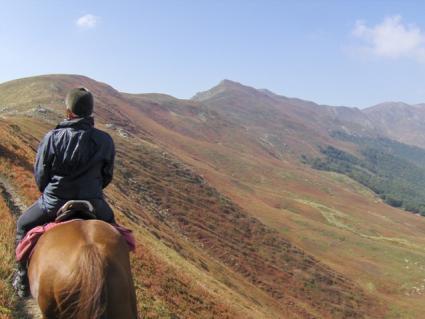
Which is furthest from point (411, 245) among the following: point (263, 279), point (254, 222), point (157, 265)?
point (157, 265)

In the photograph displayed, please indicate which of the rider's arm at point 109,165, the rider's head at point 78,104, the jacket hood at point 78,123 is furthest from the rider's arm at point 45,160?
the rider's arm at point 109,165

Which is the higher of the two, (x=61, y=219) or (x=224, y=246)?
(x=61, y=219)

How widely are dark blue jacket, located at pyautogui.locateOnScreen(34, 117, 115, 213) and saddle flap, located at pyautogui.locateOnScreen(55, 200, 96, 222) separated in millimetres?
251

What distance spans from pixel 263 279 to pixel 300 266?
44.7 ft

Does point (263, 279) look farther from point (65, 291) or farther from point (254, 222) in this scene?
point (65, 291)

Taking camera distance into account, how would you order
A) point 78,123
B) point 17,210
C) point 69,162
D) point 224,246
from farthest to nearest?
point 224,246, point 17,210, point 78,123, point 69,162

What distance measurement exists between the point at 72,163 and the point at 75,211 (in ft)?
2.55

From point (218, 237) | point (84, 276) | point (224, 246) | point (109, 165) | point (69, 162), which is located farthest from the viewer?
point (218, 237)

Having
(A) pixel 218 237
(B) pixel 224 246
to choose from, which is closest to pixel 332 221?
(A) pixel 218 237

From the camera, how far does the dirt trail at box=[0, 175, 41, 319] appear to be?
905 centimetres

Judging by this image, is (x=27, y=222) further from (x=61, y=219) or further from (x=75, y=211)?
(x=75, y=211)

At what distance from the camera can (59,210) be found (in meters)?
7.56

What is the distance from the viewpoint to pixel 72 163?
762 centimetres

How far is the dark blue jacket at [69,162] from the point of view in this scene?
765cm
